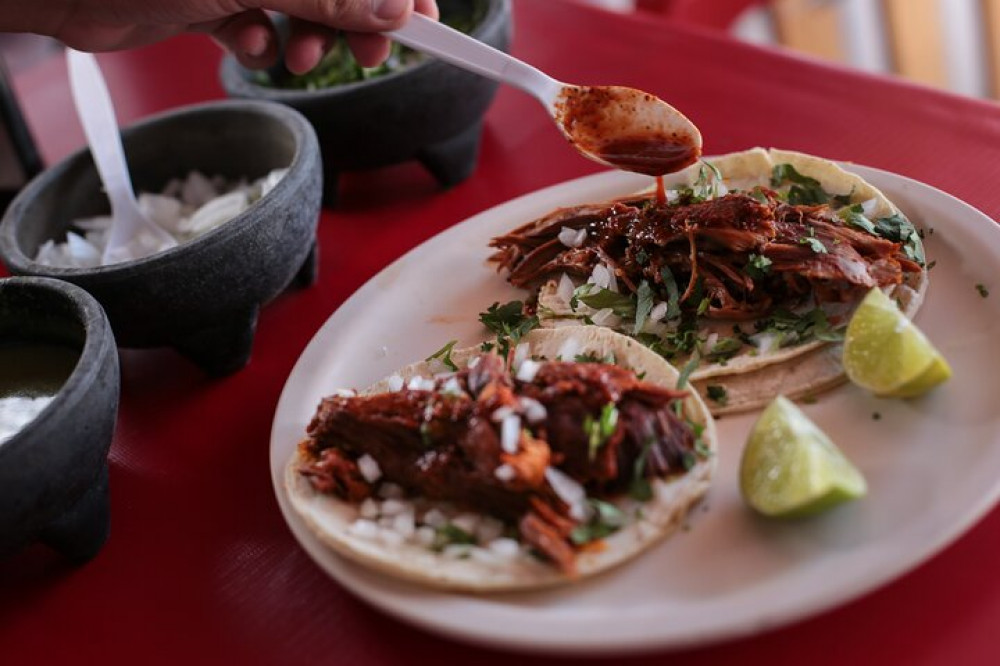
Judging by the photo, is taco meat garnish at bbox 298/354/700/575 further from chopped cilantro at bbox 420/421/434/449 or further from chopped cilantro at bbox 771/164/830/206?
chopped cilantro at bbox 771/164/830/206

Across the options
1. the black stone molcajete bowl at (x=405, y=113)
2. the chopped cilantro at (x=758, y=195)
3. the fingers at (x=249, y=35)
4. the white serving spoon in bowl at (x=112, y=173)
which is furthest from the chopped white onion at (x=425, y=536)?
the fingers at (x=249, y=35)

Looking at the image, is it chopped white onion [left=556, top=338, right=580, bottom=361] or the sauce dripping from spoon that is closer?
chopped white onion [left=556, top=338, right=580, bottom=361]

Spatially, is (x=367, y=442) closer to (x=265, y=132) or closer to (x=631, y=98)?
(x=631, y=98)

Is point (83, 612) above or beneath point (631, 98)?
beneath

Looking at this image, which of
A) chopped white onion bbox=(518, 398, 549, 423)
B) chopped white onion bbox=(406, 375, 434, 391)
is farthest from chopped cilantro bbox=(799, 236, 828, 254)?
chopped white onion bbox=(406, 375, 434, 391)

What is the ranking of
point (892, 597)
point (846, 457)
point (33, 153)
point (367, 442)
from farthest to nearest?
point (33, 153) < point (367, 442) < point (846, 457) < point (892, 597)

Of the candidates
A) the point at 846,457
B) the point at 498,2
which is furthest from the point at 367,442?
the point at 498,2
